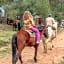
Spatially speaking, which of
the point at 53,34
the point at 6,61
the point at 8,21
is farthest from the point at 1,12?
the point at 6,61

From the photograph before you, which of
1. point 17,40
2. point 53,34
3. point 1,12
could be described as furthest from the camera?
point 1,12

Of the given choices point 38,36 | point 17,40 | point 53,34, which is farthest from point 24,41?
point 53,34

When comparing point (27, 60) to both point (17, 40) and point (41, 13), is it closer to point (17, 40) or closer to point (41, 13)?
point (17, 40)

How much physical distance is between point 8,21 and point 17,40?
2130 cm

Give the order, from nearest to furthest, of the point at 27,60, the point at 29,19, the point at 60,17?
the point at 29,19, the point at 27,60, the point at 60,17

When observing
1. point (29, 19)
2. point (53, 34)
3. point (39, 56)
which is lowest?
point (39, 56)

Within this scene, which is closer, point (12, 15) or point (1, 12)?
point (12, 15)

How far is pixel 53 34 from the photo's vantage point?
39.5ft

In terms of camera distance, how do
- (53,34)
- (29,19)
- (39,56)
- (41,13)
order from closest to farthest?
(29,19) → (39,56) → (53,34) → (41,13)

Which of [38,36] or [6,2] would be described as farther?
[6,2]

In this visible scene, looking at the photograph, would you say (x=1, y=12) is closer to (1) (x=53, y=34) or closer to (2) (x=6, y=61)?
(1) (x=53, y=34)

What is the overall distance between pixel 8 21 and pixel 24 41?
69.9 feet

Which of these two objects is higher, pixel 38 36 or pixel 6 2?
pixel 6 2

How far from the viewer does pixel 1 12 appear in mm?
31391
